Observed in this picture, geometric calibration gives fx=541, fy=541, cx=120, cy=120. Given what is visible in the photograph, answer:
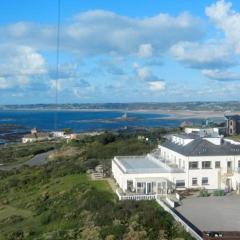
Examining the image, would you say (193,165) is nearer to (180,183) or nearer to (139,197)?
(180,183)

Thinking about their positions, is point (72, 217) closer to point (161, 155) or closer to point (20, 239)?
point (20, 239)

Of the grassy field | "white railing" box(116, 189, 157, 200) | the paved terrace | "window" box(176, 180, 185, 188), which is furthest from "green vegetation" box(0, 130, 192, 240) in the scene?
"window" box(176, 180, 185, 188)

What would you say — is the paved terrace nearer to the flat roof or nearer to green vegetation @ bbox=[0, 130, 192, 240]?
green vegetation @ bbox=[0, 130, 192, 240]

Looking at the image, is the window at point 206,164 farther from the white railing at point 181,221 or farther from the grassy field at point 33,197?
the grassy field at point 33,197

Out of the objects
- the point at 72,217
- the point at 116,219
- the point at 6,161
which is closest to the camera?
the point at 116,219

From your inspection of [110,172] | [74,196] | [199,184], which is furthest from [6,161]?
[199,184]

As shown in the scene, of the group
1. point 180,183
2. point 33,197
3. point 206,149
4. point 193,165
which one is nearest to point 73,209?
point 180,183
